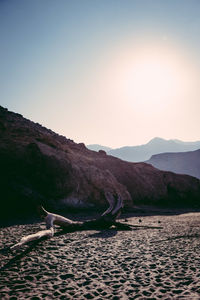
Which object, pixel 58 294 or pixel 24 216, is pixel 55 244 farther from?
pixel 24 216

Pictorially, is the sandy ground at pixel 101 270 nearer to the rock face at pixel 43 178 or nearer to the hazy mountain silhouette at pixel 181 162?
the rock face at pixel 43 178

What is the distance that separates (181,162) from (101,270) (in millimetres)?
143706

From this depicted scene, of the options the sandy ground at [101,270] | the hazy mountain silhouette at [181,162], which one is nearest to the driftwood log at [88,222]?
the sandy ground at [101,270]

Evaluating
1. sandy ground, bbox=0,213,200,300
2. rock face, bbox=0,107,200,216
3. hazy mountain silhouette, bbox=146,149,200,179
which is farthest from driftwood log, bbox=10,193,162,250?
hazy mountain silhouette, bbox=146,149,200,179

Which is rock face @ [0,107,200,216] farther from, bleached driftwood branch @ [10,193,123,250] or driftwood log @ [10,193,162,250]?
driftwood log @ [10,193,162,250]

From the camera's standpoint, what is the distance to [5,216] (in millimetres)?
14477

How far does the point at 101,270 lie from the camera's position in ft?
16.9

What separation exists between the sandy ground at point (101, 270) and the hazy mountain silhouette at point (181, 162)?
12687 centimetres

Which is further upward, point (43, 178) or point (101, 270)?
point (43, 178)

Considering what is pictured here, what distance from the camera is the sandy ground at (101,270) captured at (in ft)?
13.1

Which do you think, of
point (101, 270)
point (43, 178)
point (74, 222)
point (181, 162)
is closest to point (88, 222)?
point (74, 222)

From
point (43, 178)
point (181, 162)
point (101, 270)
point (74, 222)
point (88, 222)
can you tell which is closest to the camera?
point (101, 270)

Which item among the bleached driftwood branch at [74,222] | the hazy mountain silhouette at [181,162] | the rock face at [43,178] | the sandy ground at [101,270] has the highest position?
the hazy mountain silhouette at [181,162]

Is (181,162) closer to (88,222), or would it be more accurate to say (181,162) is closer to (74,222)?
(88,222)
